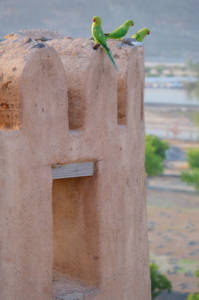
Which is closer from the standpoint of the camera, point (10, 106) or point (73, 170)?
point (10, 106)

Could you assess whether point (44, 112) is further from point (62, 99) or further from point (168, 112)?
point (168, 112)

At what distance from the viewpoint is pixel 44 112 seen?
4504mm

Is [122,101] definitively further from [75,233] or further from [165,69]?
[165,69]

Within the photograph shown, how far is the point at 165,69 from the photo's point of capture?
2322 inches

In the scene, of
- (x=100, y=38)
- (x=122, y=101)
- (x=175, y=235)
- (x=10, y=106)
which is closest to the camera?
(x=10, y=106)

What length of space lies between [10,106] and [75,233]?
143 cm

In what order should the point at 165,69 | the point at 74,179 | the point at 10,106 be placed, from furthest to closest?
the point at 165,69 → the point at 74,179 → the point at 10,106

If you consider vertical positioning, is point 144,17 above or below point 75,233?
above

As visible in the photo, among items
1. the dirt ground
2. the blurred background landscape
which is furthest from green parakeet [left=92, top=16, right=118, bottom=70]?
the blurred background landscape

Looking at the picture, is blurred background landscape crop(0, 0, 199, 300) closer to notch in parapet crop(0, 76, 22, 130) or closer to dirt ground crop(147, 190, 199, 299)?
dirt ground crop(147, 190, 199, 299)

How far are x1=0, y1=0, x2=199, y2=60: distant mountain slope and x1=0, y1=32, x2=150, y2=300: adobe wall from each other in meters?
47.3

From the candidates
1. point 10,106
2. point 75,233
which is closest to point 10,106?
point 10,106

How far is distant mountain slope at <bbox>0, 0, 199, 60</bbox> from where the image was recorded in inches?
2087

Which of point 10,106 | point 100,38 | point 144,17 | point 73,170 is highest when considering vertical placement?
point 144,17
